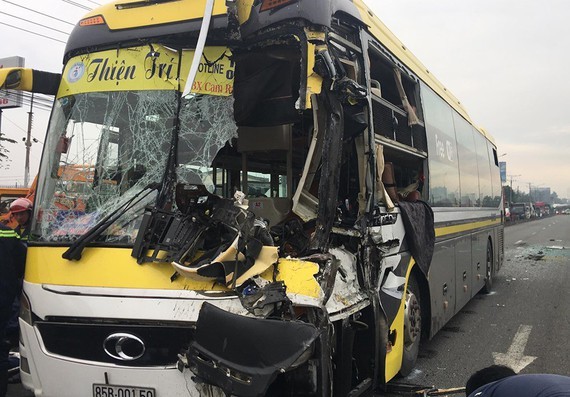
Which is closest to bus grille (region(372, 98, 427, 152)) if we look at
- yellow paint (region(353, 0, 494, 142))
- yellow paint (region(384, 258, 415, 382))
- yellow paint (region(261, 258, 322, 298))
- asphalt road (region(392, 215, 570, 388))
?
yellow paint (region(353, 0, 494, 142))

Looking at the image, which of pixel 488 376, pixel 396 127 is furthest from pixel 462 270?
pixel 488 376

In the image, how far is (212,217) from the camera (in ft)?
9.92

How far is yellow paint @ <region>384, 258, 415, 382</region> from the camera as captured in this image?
4047mm

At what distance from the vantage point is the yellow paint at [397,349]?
4.05 m

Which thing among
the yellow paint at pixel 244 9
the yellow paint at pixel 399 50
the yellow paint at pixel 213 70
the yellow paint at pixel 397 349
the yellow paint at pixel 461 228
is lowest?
the yellow paint at pixel 397 349

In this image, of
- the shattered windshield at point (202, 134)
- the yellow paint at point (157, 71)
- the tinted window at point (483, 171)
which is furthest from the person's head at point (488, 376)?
the tinted window at point (483, 171)

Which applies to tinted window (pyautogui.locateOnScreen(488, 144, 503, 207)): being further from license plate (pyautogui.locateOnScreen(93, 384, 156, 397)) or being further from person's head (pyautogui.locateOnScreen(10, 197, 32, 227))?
license plate (pyautogui.locateOnScreen(93, 384, 156, 397))

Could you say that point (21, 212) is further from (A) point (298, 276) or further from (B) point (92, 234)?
(A) point (298, 276)

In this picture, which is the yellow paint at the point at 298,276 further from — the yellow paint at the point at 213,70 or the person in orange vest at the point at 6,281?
the person in orange vest at the point at 6,281

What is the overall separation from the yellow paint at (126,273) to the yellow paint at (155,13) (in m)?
1.71

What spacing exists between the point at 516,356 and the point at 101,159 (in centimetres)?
522

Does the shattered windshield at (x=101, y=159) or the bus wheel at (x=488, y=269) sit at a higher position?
the shattered windshield at (x=101, y=159)

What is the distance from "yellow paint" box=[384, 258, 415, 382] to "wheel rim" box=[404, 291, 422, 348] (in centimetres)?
17

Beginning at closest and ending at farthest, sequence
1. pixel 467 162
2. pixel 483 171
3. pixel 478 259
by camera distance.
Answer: pixel 467 162 < pixel 478 259 < pixel 483 171
